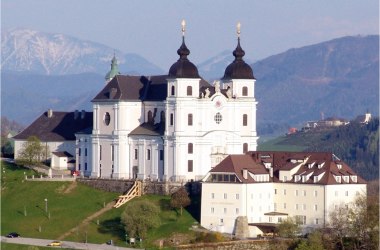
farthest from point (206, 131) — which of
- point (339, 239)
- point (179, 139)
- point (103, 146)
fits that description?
point (339, 239)

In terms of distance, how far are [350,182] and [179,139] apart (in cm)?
1276

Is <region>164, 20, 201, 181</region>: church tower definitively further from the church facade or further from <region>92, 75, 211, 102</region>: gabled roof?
<region>92, 75, 211, 102</region>: gabled roof

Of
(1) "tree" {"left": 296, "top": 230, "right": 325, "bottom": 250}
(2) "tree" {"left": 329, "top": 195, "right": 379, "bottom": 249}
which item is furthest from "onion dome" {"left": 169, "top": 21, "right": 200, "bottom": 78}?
(1) "tree" {"left": 296, "top": 230, "right": 325, "bottom": 250}

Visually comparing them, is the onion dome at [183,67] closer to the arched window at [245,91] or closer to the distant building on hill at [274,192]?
the arched window at [245,91]

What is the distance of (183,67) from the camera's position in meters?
97.8

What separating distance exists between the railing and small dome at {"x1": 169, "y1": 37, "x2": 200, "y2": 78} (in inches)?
289

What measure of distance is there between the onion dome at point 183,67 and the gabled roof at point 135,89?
12.7 feet

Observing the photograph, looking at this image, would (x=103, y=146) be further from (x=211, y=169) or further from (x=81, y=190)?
(x=211, y=169)

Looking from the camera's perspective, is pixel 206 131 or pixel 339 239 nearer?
pixel 339 239

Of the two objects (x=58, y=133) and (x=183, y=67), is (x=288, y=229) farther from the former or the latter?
(x=58, y=133)

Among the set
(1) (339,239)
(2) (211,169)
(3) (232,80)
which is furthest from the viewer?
(3) (232,80)

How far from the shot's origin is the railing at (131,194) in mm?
96688

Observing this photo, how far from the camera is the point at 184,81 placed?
9738 centimetres

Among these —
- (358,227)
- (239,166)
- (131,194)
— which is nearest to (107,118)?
(131,194)
